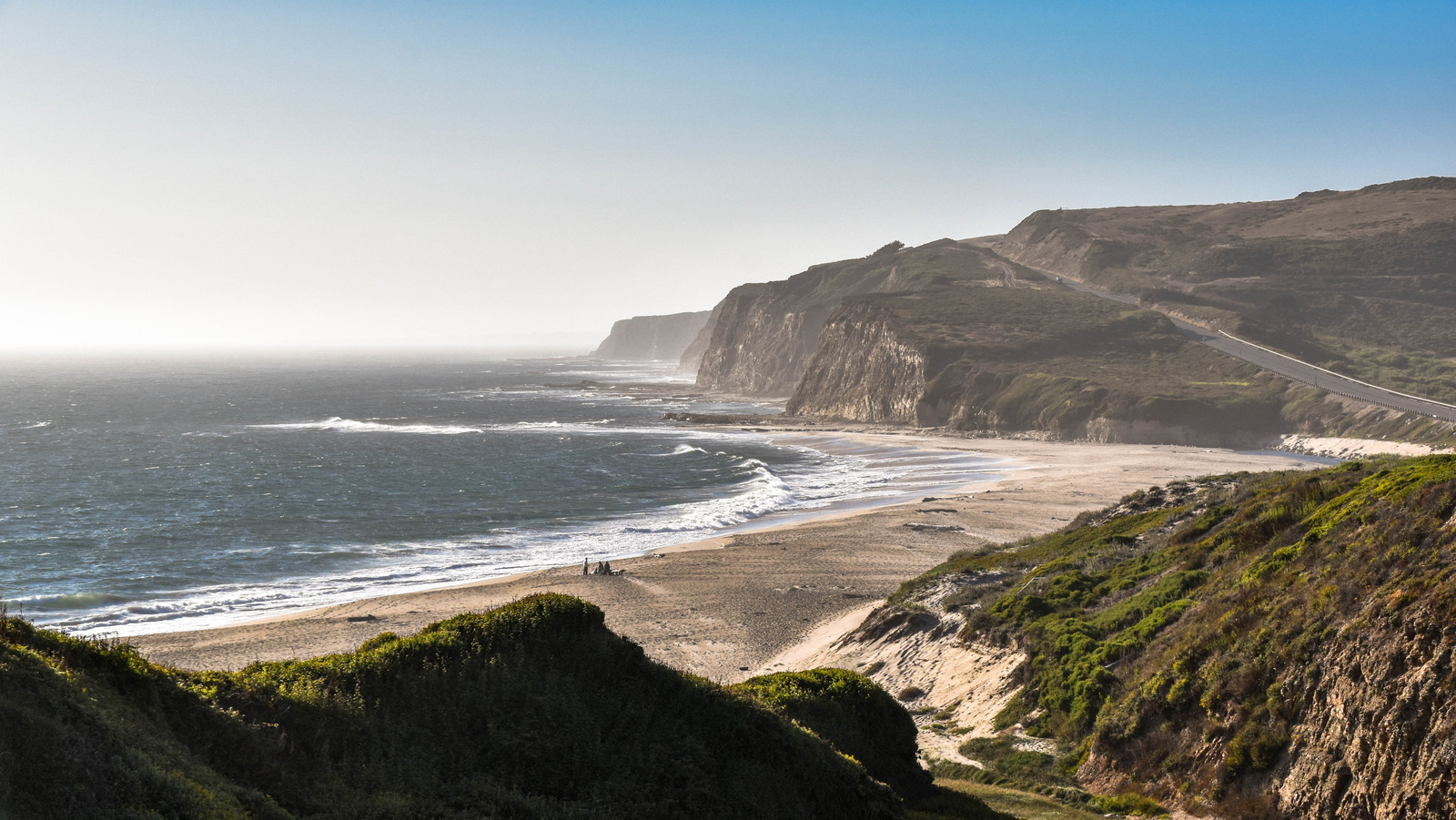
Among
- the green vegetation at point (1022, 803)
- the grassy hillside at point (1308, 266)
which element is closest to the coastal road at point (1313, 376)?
the grassy hillside at point (1308, 266)

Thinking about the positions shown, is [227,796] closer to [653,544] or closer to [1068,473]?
[653,544]

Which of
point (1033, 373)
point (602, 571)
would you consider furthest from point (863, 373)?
point (602, 571)

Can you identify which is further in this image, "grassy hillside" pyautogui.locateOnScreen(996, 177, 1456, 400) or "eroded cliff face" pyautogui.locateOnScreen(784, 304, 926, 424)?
"eroded cliff face" pyautogui.locateOnScreen(784, 304, 926, 424)

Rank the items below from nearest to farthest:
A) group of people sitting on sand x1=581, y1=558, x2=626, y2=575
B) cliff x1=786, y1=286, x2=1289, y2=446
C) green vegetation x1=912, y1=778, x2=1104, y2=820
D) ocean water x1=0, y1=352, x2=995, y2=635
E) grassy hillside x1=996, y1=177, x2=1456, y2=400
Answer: green vegetation x1=912, y1=778, x2=1104, y2=820, ocean water x1=0, y1=352, x2=995, y2=635, group of people sitting on sand x1=581, y1=558, x2=626, y2=575, cliff x1=786, y1=286, x2=1289, y2=446, grassy hillside x1=996, y1=177, x2=1456, y2=400

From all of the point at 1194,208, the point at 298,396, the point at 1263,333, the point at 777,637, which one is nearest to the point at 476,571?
the point at 777,637

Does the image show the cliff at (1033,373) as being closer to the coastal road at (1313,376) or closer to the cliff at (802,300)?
the coastal road at (1313,376)

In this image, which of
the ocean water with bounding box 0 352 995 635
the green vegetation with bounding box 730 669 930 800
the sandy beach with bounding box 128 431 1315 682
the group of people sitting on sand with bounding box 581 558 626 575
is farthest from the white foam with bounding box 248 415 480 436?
the green vegetation with bounding box 730 669 930 800

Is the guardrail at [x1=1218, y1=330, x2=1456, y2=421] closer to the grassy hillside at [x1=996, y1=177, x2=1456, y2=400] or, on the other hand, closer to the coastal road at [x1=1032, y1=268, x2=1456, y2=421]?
the coastal road at [x1=1032, y1=268, x2=1456, y2=421]

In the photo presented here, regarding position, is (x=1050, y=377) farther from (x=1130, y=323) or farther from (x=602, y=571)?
(x=602, y=571)
